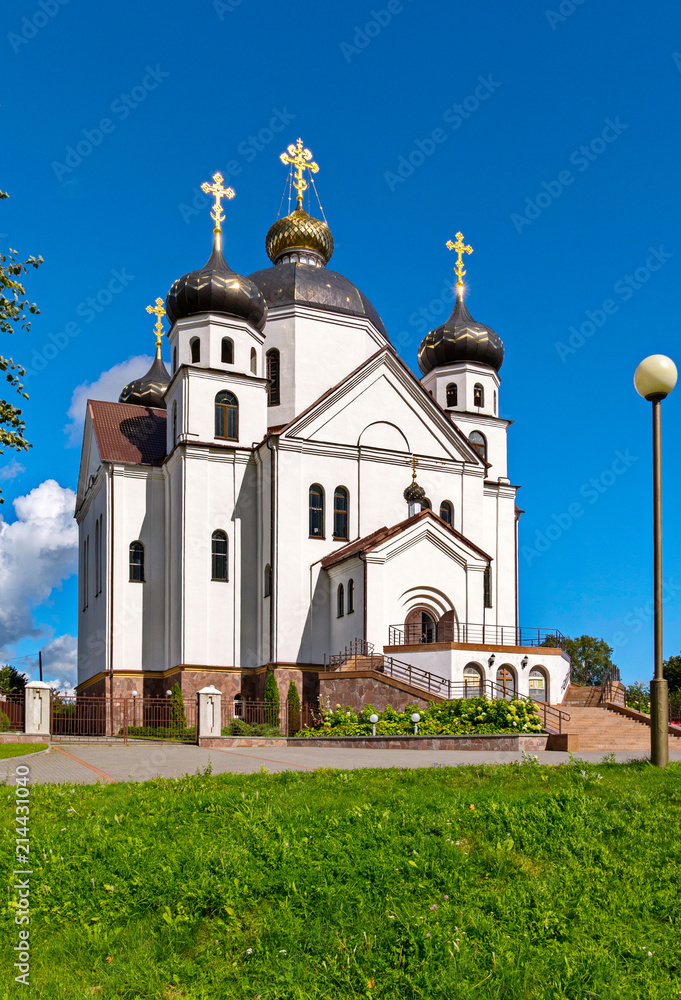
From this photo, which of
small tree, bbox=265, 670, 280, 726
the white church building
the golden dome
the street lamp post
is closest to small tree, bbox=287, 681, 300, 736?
small tree, bbox=265, 670, 280, 726

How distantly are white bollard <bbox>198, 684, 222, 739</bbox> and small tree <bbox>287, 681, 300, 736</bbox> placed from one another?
729 centimetres

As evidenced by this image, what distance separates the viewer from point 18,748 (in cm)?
1784

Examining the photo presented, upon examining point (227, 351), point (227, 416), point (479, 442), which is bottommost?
point (479, 442)

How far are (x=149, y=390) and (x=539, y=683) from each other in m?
22.1

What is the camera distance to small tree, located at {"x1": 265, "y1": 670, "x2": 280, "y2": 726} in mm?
28453

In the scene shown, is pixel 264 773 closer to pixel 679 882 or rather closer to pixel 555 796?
pixel 555 796

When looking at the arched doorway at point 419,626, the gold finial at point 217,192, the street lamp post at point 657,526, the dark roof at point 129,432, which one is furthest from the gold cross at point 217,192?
the street lamp post at point 657,526

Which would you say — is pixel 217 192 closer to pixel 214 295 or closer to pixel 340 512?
pixel 214 295

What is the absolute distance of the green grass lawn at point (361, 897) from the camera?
5785 mm

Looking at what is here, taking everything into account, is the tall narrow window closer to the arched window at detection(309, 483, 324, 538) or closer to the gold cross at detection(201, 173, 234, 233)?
the arched window at detection(309, 483, 324, 538)

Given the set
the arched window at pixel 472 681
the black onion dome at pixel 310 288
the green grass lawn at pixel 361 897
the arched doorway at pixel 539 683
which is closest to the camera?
the green grass lawn at pixel 361 897

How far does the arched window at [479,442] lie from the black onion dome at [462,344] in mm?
2881

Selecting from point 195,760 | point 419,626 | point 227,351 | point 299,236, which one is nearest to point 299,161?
point 299,236

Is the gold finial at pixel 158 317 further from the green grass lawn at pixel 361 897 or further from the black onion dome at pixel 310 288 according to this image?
the green grass lawn at pixel 361 897
